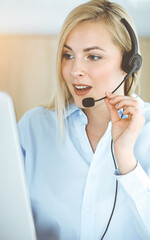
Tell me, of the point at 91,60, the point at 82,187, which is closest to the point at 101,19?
the point at 91,60

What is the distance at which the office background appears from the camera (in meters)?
1.97

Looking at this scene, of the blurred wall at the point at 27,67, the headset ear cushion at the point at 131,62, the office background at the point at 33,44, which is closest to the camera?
the headset ear cushion at the point at 131,62

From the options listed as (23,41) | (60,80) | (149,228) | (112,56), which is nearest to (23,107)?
(23,41)

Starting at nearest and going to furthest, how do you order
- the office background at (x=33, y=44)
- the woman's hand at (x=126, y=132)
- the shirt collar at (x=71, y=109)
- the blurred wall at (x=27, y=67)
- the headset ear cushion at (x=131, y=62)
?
the woman's hand at (x=126, y=132), the headset ear cushion at (x=131, y=62), the shirt collar at (x=71, y=109), the office background at (x=33, y=44), the blurred wall at (x=27, y=67)

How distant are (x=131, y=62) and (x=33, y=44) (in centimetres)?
117

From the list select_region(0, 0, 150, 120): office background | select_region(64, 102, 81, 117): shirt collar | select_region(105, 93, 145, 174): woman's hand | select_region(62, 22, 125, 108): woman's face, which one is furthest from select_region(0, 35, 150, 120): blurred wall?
select_region(105, 93, 145, 174): woman's hand

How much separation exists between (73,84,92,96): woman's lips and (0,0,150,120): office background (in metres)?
0.91

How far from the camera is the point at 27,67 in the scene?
7.07ft

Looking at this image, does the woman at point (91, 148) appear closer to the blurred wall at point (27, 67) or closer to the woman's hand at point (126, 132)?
the woman's hand at point (126, 132)

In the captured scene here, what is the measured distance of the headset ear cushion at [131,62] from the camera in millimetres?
1076

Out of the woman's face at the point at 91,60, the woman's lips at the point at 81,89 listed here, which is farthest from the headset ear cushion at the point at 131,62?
the woman's lips at the point at 81,89

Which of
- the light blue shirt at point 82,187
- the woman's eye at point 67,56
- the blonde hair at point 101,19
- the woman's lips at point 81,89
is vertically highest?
the blonde hair at point 101,19

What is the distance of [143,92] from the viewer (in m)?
1.98

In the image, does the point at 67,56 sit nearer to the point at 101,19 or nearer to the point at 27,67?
the point at 101,19
